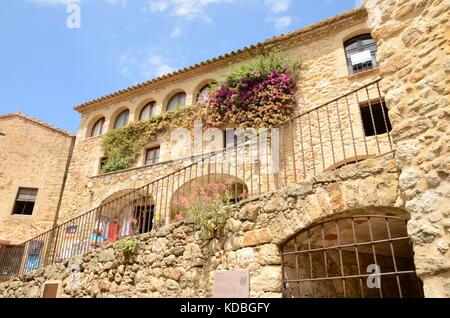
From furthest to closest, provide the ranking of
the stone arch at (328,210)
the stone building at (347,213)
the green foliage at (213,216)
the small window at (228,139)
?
the small window at (228,139) → the green foliage at (213,216) → the stone arch at (328,210) → the stone building at (347,213)

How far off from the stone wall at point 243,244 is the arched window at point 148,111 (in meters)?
7.66

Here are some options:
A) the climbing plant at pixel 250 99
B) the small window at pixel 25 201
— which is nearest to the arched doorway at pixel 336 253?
the climbing plant at pixel 250 99

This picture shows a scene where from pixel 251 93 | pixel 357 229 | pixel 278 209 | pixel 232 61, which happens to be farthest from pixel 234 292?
pixel 232 61

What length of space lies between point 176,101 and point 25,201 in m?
8.20

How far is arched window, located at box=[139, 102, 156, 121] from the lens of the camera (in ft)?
43.6

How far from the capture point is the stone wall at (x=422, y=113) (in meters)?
2.46

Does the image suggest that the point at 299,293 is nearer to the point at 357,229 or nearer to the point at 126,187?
the point at 357,229

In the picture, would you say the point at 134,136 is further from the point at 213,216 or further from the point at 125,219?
the point at 213,216

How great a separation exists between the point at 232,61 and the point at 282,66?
2.09 meters

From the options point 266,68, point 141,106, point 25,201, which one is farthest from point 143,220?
point 25,201

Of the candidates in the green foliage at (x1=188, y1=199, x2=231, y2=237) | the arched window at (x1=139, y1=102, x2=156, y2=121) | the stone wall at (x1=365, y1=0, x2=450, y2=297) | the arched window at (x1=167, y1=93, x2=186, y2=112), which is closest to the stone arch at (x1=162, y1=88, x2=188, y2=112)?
the arched window at (x1=167, y1=93, x2=186, y2=112)

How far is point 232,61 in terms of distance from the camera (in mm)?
11703

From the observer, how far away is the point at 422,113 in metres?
2.78

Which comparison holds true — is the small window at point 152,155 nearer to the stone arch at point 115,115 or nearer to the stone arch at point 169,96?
the stone arch at point 169,96
